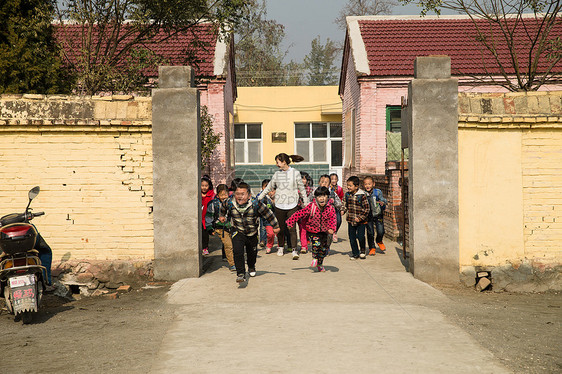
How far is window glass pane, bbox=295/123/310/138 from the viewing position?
28719mm

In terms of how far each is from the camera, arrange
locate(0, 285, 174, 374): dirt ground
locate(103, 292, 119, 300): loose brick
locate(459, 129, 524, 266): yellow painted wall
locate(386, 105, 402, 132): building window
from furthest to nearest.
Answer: locate(386, 105, 402, 132): building window < locate(459, 129, 524, 266): yellow painted wall < locate(103, 292, 119, 300): loose brick < locate(0, 285, 174, 374): dirt ground

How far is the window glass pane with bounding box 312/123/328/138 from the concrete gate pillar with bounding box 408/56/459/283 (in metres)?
20.0

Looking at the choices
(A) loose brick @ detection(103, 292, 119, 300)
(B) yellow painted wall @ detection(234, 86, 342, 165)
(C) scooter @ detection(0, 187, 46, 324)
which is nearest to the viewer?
(C) scooter @ detection(0, 187, 46, 324)

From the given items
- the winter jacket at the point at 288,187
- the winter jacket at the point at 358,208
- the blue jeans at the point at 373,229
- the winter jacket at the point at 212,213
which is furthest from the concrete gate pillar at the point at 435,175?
the winter jacket at the point at 212,213

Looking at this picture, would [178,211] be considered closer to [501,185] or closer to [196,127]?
[196,127]

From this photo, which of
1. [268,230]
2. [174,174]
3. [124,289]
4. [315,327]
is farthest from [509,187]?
[124,289]

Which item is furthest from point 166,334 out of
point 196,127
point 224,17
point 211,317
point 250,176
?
point 250,176

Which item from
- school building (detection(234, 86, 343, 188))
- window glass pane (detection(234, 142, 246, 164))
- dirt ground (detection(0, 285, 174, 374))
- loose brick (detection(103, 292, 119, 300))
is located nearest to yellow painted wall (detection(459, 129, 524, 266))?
dirt ground (detection(0, 285, 174, 374))

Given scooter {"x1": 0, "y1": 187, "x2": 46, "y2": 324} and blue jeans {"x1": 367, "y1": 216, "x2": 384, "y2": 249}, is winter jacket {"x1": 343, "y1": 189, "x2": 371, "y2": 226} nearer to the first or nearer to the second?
blue jeans {"x1": 367, "y1": 216, "x2": 384, "y2": 249}

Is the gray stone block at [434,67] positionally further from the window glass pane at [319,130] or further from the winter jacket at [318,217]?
the window glass pane at [319,130]

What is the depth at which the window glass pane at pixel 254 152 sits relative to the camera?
93.3ft

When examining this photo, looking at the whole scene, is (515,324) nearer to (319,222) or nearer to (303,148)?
(319,222)

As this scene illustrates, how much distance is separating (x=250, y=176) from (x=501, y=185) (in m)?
17.8

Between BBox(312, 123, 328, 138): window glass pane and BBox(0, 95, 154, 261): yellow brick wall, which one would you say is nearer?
BBox(0, 95, 154, 261): yellow brick wall
